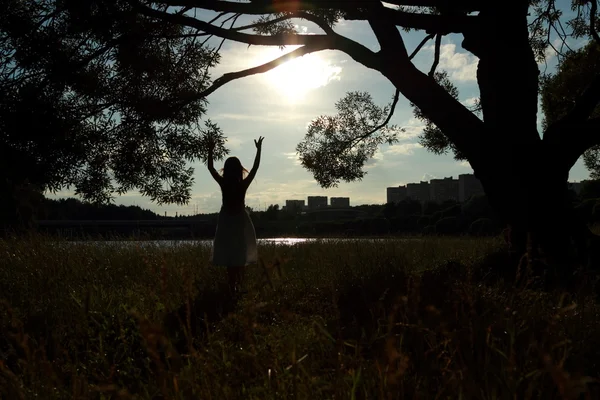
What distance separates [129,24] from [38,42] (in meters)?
1.48

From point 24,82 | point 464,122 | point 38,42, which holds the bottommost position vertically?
point 464,122

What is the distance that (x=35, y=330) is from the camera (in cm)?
489

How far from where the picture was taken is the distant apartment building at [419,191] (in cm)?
16062

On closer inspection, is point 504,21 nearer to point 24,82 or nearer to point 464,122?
point 464,122

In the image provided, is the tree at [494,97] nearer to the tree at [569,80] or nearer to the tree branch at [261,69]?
the tree branch at [261,69]

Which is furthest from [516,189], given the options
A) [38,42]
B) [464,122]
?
[38,42]

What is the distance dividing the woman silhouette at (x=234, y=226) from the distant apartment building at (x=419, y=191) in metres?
154

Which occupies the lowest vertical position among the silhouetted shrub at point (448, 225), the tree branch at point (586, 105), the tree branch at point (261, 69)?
the silhouetted shrub at point (448, 225)

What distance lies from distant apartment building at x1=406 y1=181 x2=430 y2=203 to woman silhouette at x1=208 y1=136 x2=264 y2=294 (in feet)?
505

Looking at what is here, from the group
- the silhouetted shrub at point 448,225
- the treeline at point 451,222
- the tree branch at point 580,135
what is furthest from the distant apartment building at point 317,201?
the tree branch at point 580,135

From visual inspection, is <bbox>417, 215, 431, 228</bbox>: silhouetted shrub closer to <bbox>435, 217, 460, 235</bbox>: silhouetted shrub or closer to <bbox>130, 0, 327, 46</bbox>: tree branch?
<bbox>435, 217, 460, 235</bbox>: silhouetted shrub

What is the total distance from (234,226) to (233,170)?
0.90 m

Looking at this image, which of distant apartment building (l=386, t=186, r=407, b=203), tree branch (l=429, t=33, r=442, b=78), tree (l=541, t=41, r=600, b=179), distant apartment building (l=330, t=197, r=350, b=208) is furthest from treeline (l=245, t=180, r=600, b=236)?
distant apartment building (l=386, t=186, r=407, b=203)

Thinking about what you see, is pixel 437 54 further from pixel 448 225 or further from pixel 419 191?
pixel 419 191
